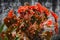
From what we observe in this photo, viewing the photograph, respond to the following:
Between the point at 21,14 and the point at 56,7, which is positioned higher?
the point at 21,14

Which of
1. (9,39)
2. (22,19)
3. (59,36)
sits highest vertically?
(22,19)

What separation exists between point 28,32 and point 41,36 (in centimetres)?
9

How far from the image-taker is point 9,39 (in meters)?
1.28

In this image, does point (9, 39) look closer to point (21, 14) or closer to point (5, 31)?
point (5, 31)

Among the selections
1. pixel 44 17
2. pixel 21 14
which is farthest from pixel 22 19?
pixel 44 17

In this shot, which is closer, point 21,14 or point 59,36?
point 21,14

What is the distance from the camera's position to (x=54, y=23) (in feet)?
4.38

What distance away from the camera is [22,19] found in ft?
4.27

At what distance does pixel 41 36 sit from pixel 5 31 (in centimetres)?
25

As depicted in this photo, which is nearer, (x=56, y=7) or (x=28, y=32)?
(x=28, y=32)

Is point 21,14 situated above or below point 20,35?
above

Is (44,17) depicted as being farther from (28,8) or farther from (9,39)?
(9,39)

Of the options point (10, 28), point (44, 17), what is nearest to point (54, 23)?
point (44, 17)

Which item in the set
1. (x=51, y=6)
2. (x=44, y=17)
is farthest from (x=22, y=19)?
(x=51, y=6)
